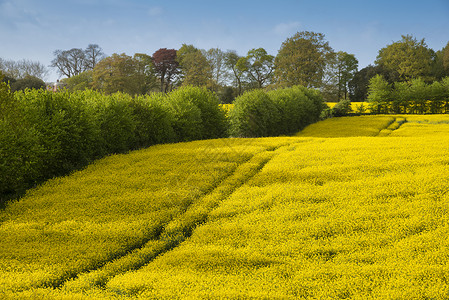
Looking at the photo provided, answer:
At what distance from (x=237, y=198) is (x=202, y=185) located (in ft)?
6.67

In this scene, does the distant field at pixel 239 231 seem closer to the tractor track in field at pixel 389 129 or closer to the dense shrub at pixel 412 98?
the tractor track in field at pixel 389 129

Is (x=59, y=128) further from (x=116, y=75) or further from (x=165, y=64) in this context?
(x=165, y=64)

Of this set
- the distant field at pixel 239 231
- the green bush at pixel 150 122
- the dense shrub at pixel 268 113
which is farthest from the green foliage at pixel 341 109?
the distant field at pixel 239 231

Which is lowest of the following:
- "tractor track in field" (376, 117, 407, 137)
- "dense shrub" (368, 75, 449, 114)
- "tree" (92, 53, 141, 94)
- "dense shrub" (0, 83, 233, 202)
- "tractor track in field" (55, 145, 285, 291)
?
"tractor track in field" (55, 145, 285, 291)

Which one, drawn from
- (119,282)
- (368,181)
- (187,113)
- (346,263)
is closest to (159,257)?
(119,282)

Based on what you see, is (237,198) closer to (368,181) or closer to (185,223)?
(185,223)

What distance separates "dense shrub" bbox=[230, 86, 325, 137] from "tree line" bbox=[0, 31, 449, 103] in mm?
19812

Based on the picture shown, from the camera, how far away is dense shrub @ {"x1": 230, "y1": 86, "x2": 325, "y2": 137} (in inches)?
1211

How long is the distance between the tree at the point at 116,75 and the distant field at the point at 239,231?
1864 inches

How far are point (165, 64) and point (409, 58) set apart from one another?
5831cm

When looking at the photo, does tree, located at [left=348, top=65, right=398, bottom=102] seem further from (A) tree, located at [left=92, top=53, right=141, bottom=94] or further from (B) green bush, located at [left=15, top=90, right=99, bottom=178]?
(B) green bush, located at [left=15, top=90, right=99, bottom=178]

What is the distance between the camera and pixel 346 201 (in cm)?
975

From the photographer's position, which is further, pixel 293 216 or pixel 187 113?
pixel 187 113

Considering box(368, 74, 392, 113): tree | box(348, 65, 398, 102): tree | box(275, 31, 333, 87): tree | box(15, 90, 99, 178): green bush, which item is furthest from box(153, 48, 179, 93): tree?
box(15, 90, 99, 178): green bush
